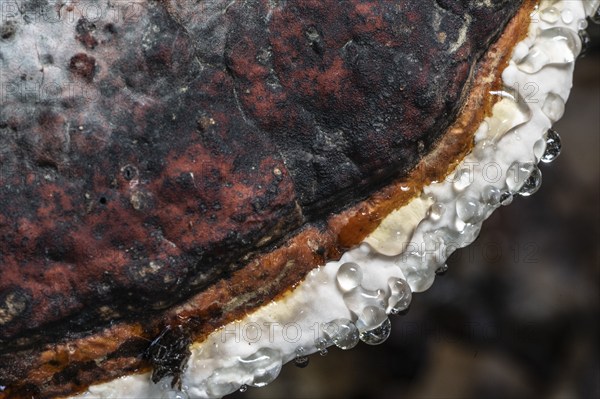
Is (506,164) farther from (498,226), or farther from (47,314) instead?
(498,226)

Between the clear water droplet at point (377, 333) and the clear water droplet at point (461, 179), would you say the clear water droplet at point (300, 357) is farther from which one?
the clear water droplet at point (461, 179)

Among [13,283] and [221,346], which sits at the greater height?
[13,283]

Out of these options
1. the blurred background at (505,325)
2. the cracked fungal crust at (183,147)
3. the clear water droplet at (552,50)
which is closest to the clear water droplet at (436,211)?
the cracked fungal crust at (183,147)

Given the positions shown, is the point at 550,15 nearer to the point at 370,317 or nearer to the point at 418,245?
the point at 418,245

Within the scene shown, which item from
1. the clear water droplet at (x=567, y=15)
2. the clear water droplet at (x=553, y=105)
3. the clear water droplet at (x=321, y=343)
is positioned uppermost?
the clear water droplet at (x=567, y=15)

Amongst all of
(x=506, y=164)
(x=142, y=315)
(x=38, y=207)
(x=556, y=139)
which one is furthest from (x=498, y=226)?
(x=38, y=207)

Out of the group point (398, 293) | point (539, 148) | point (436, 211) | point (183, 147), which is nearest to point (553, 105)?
point (539, 148)
